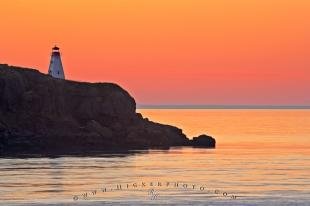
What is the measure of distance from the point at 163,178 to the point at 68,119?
55.8 metres

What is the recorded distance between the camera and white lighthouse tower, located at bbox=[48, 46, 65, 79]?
6578 inches

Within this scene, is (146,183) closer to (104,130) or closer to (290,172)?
(290,172)

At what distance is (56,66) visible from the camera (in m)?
168

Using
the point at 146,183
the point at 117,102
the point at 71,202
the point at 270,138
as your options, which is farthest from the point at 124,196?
the point at 270,138

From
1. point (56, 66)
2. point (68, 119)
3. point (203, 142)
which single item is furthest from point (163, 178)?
point (56, 66)

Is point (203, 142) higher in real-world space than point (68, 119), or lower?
lower

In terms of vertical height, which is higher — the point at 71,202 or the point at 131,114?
the point at 131,114

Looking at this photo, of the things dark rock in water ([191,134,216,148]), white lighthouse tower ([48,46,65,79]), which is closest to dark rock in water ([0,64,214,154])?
dark rock in water ([191,134,216,148])

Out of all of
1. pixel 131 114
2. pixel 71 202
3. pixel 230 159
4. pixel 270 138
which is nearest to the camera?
pixel 71 202

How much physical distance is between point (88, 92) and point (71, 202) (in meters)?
84.2

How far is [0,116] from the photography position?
140125 mm

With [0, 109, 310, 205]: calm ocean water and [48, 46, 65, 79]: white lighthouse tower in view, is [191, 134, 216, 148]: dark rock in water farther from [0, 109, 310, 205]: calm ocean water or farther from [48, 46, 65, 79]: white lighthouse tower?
[48, 46, 65, 79]: white lighthouse tower

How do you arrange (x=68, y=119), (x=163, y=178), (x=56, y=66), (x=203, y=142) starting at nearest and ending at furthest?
1. (x=163, y=178)
2. (x=68, y=119)
3. (x=203, y=142)
4. (x=56, y=66)

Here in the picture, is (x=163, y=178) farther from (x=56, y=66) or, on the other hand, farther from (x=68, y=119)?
(x=56, y=66)
